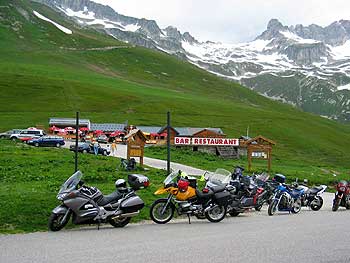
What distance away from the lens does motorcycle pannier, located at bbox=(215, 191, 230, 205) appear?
631 inches

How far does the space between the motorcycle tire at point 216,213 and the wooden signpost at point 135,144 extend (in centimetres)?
1590

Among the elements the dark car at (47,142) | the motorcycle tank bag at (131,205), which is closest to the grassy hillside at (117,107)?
the dark car at (47,142)

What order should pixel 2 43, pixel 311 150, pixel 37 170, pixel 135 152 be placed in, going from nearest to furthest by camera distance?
pixel 37 170, pixel 135 152, pixel 311 150, pixel 2 43

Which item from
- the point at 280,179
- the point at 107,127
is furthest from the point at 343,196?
the point at 107,127

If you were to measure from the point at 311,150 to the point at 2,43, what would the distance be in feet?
423

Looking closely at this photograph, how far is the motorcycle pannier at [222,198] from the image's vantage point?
16.0 metres

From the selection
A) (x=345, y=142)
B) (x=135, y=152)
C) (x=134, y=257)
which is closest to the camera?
(x=134, y=257)

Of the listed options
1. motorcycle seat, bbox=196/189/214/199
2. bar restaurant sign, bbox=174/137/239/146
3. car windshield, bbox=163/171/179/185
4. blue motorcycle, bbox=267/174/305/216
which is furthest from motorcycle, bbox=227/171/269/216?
bar restaurant sign, bbox=174/137/239/146

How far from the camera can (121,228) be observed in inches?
548

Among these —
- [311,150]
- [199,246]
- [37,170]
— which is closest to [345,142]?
[311,150]

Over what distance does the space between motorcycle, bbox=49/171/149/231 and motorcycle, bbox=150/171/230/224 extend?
981mm

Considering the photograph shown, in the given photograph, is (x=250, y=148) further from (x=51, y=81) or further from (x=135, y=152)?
(x=51, y=81)

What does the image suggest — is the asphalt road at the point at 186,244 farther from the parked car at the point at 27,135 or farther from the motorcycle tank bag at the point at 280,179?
the parked car at the point at 27,135

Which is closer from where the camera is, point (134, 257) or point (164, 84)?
point (134, 257)
